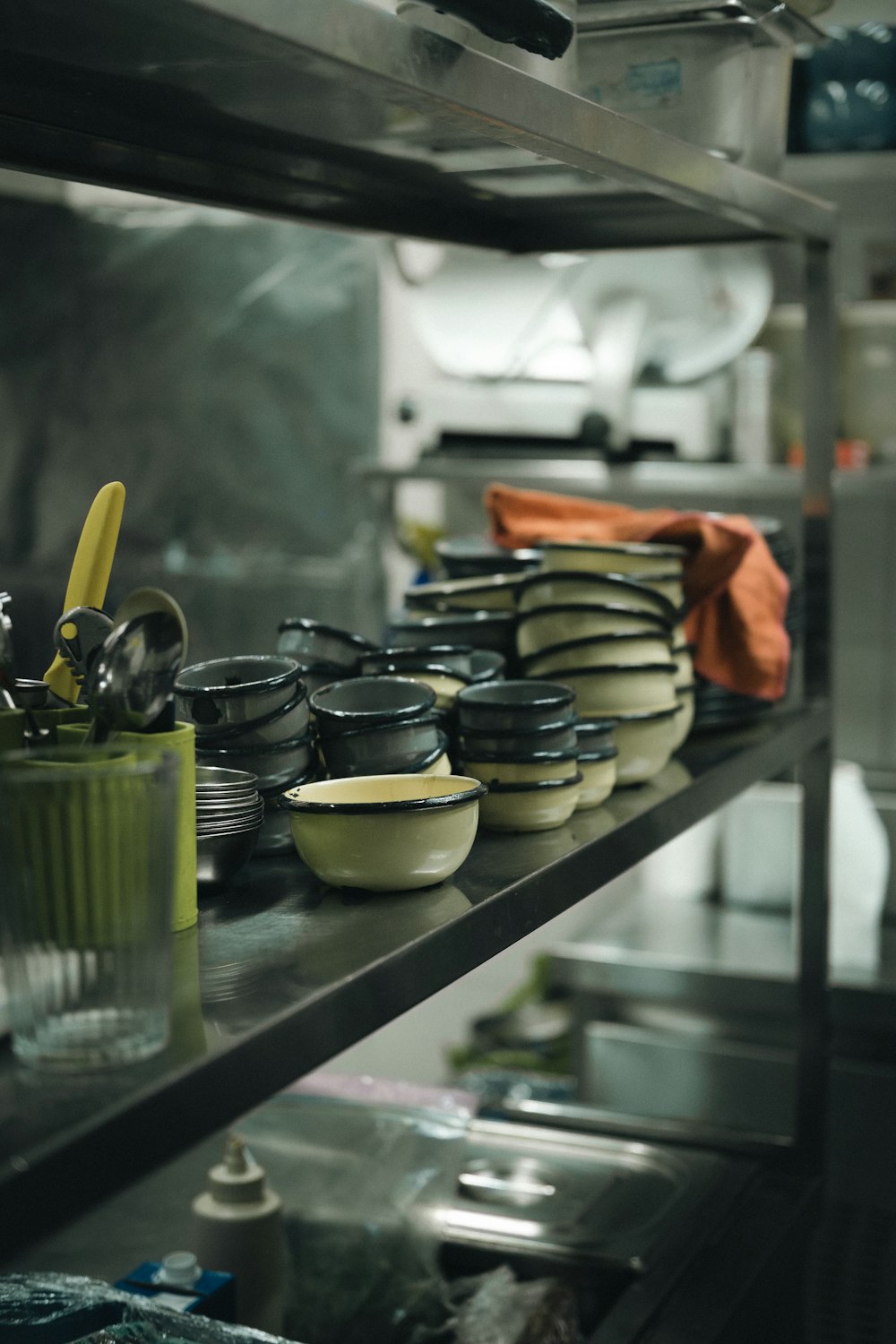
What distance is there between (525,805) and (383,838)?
0.19 m

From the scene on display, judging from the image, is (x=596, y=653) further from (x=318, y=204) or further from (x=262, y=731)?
(x=318, y=204)

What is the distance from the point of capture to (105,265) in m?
3.04

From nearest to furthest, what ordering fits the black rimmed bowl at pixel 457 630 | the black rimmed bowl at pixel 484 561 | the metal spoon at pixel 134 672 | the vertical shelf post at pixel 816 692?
the metal spoon at pixel 134 672 < the black rimmed bowl at pixel 457 630 < the black rimmed bowl at pixel 484 561 < the vertical shelf post at pixel 816 692

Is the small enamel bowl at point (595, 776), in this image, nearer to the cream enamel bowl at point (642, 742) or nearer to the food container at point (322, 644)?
the cream enamel bowl at point (642, 742)

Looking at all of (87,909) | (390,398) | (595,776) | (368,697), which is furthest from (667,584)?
(390,398)

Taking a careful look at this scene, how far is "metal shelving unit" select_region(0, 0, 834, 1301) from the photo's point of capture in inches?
23.4

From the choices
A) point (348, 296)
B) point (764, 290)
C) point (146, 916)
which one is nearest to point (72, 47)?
point (146, 916)

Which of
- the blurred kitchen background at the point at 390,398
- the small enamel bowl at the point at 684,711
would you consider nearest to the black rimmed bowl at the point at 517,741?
the small enamel bowl at the point at 684,711

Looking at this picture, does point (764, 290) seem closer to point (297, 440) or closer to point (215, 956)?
point (297, 440)

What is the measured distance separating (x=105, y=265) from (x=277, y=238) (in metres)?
0.52

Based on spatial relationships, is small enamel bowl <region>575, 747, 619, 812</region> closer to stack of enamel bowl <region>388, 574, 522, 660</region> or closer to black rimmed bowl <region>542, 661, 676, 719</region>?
black rimmed bowl <region>542, 661, 676, 719</region>

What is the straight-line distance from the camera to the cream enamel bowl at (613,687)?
119cm

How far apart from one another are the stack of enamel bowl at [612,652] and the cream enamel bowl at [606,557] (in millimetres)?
34

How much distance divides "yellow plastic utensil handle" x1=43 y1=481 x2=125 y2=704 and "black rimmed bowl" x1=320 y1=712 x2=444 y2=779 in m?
0.18
